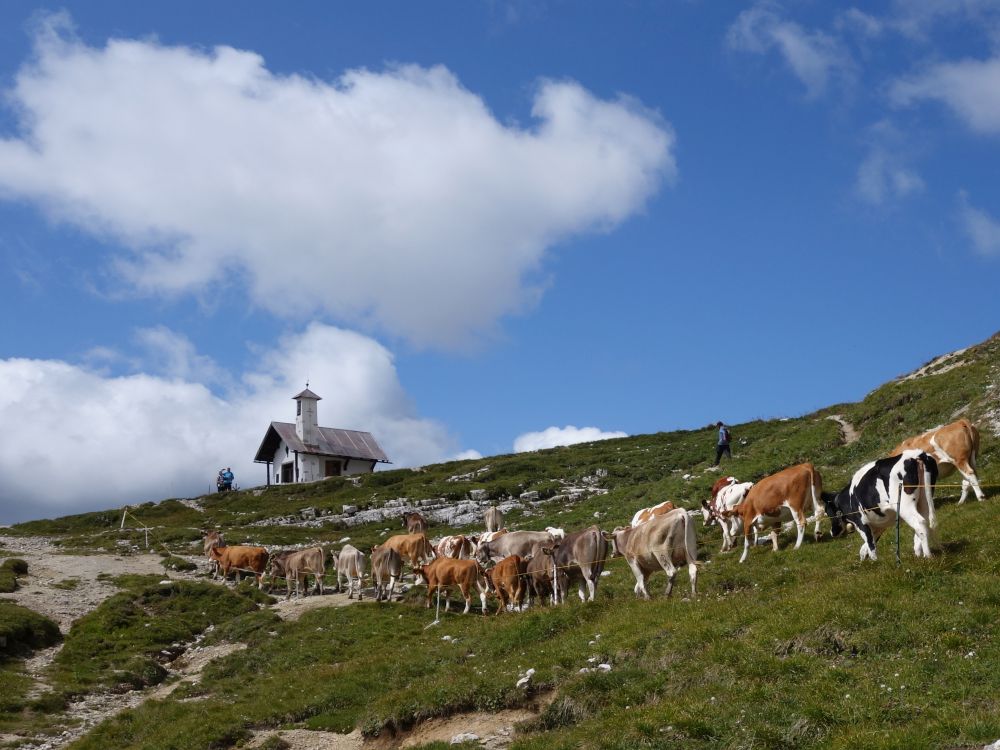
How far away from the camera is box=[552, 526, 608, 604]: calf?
24062mm

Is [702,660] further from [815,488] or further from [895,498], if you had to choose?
[815,488]

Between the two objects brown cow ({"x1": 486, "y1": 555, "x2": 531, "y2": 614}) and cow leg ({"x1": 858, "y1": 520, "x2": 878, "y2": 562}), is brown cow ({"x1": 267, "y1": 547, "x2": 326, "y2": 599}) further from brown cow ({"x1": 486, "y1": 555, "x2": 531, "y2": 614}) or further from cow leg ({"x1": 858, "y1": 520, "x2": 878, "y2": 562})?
cow leg ({"x1": 858, "y1": 520, "x2": 878, "y2": 562})

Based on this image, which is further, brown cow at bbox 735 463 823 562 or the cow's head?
the cow's head

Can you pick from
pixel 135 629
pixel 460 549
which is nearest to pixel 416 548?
pixel 460 549

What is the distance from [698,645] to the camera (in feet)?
53.9

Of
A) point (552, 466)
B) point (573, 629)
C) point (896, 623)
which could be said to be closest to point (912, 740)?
point (896, 623)

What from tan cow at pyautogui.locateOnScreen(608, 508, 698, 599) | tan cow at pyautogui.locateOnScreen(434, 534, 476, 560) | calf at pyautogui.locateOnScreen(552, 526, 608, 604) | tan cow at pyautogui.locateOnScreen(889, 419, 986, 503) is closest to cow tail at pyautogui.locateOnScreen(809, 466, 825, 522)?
tan cow at pyautogui.locateOnScreen(889, 419, 986, 503)

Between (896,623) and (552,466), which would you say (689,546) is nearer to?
(896,623)

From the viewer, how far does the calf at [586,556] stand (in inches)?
947

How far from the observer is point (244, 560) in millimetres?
41094

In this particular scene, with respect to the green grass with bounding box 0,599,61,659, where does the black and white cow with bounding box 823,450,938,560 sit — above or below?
above

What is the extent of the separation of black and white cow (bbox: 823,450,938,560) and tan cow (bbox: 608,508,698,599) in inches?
138

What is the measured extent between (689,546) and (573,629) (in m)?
3.31

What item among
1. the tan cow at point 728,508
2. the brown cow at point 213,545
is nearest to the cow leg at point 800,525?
the tan cow at point 728,508
